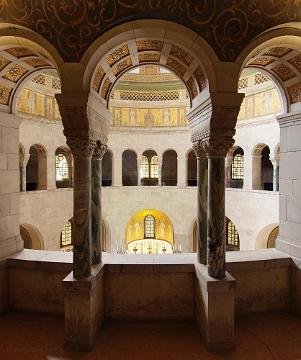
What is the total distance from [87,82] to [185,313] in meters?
3.83

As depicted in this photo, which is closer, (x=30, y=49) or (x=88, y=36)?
(x=88, y=36)

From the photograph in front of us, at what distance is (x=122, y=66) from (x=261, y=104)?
865 cm

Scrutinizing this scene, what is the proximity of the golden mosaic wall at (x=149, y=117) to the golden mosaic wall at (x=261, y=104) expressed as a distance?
2941 millimetres

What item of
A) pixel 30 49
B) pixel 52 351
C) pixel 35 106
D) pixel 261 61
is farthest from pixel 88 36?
pixel 35 106

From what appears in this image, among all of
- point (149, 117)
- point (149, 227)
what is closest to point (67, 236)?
point (149, 227)

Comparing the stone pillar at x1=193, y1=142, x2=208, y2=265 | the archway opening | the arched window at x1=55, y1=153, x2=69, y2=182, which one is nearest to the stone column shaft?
the stone pillar at x1=193, y1=142, x2=208, y2=265

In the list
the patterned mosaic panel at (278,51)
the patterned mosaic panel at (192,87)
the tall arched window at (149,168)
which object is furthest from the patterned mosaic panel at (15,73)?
the tall arched window at (149,168)

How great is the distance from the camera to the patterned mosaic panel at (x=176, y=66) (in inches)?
195

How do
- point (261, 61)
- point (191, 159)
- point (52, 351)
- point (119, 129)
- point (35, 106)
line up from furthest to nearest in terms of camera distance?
point (191, 159), point (119, 129), point (35, 106), point (261, 61), point (52, 351)

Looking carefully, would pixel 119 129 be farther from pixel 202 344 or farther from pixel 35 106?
pixel 202 344

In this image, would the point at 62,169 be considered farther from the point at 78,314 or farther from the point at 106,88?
the point at 78,314

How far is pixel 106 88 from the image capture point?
5.11 m

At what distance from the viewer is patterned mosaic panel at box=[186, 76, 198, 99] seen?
490cm

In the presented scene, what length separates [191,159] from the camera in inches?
701
